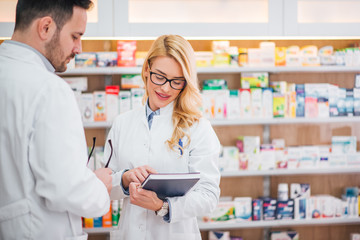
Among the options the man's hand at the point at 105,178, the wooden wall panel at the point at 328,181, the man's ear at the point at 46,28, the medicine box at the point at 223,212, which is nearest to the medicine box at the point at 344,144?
the wooden wall panel at the point at 328,181

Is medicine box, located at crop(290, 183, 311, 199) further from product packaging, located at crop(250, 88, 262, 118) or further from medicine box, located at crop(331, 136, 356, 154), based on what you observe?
product packaging, located at crop(250, 88, 262, 118)

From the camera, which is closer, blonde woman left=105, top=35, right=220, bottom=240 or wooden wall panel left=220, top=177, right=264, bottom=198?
blonde woman left=105, top=35, right=220, bottom=240

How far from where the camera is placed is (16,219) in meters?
1.43

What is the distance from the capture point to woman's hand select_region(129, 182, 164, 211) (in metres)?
1.95

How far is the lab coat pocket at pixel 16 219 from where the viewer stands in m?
1.42

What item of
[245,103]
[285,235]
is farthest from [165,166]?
[285,235]

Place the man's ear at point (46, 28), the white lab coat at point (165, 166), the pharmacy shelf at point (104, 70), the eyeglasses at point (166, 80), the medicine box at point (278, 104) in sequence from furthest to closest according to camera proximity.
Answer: the medicine box at point (278, 104) → the pharmacy shelf at point (104, 70) → the eyeglasses at point (166, 80) → the white lab coat at point (165, 166) → the man's ear at point (46, 28)

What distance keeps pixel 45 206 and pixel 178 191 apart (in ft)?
2.39

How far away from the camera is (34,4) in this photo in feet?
4.96

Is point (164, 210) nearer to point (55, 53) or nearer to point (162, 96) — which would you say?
point (162, 96)

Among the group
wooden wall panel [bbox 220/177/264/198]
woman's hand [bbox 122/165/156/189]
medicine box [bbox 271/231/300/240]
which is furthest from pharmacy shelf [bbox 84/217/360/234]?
woman's hand [bbox 122/165/156/189]

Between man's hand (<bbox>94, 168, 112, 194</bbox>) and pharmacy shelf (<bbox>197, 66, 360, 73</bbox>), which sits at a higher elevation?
pharmacy shelf (<bbox>197, 66, 360, 73</bbox>)

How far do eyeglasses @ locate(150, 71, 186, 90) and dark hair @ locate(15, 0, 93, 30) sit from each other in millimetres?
753

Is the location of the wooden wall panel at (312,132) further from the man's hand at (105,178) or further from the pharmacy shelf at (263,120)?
the man's hand at (105,178)
